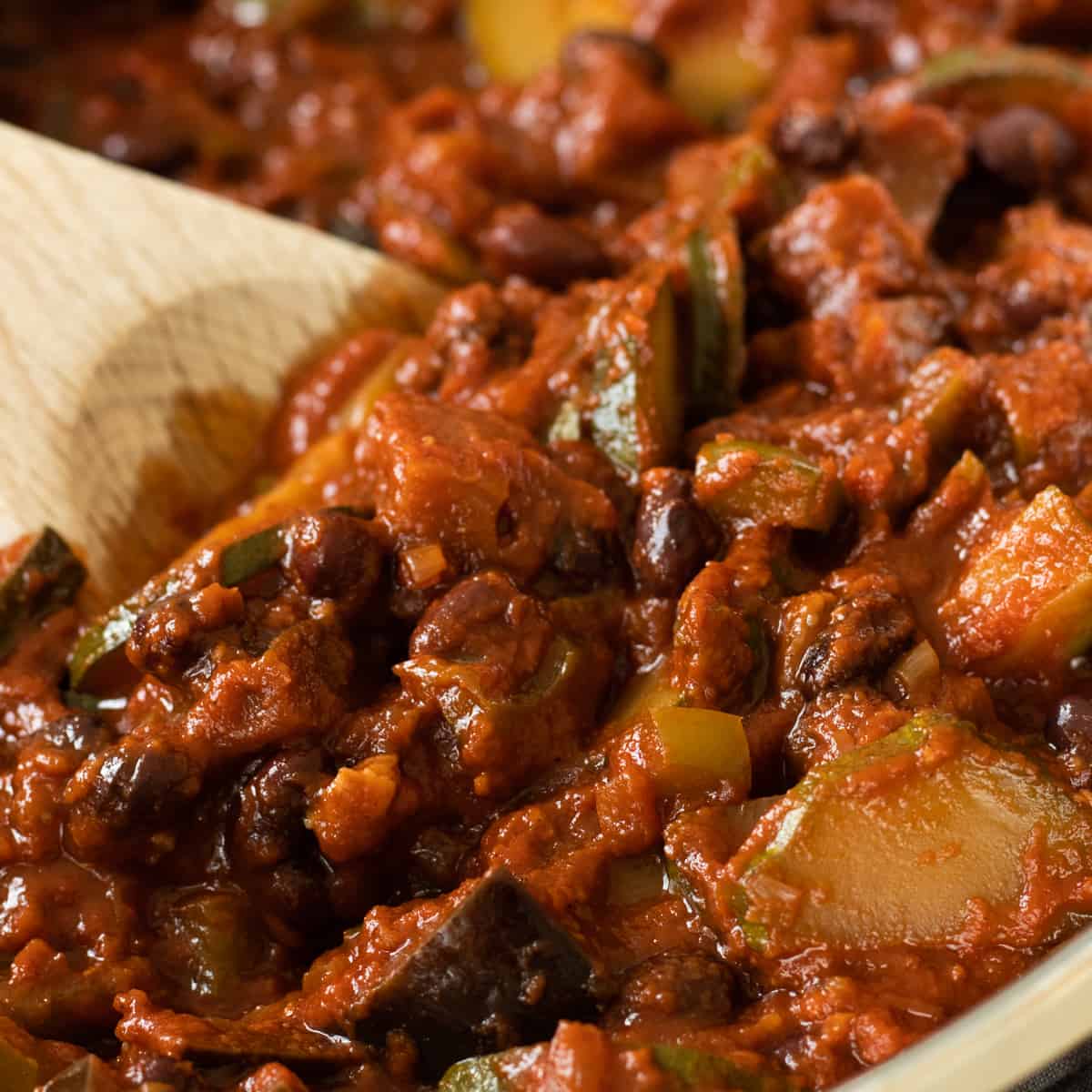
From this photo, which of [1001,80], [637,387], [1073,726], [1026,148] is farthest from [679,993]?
[1001,80]

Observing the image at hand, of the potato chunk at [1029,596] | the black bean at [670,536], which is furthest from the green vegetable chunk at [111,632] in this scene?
the potato chunk at [1029,596]

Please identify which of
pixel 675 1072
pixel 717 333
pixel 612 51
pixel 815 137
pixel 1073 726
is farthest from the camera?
pixel 612 51

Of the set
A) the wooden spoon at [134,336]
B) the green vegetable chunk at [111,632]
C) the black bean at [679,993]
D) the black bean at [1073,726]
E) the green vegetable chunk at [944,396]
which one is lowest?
the black bean at [1073,726]

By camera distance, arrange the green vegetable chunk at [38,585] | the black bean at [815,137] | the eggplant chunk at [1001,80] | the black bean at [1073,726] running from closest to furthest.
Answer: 1. the black bean at [1073,726]
2. the green vegetable chunk at [38,585]
3. the black bean at [815,137]
4. the eggplant chunk at [1001,80]

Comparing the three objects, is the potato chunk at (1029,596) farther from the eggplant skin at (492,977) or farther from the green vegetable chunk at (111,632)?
the green vegetable chunk at (111,632)

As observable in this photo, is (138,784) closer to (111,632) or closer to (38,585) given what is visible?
(111,632)

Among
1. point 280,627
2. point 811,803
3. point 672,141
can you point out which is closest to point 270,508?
point 280,627
